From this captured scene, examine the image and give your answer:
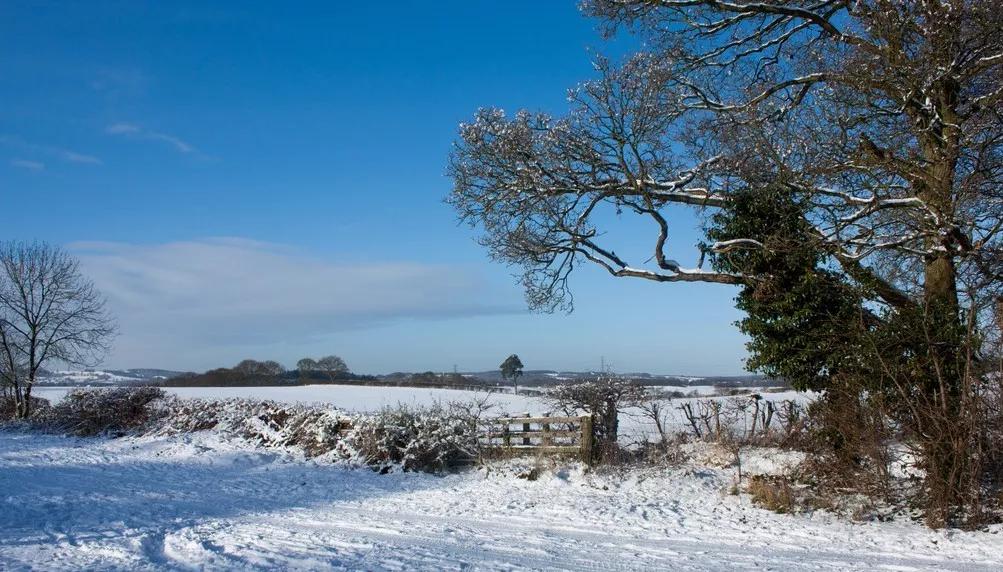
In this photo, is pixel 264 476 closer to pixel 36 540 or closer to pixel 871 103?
pixel 36 540

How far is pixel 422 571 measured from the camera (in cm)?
657

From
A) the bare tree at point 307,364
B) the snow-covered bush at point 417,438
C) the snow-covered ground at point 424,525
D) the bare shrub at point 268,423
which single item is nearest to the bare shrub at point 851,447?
the snow-covered ground at point 424,525

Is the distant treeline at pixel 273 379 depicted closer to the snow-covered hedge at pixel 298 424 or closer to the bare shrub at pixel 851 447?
the snow-covered hedge at pixel 298 424

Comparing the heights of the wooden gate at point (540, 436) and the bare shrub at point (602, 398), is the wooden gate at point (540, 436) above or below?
below

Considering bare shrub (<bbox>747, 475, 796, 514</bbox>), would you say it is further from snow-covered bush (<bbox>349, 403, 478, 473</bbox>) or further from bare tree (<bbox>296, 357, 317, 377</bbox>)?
bare tree (<bbox>296, 357, 317, 377</bbox>)

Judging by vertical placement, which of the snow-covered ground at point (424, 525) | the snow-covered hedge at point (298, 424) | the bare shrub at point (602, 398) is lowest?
the snow-covered ground at point (424, 525)

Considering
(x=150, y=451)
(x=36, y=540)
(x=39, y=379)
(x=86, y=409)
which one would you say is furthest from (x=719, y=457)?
(x=39, y=379)

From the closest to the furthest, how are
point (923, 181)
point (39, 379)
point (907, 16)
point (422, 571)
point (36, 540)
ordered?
1. point (422, 571)
2. point (36, 540)
3. point (907, 16)
4. point (923, 181)
5. point (39, 379)

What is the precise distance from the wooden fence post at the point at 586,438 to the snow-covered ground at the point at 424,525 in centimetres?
48

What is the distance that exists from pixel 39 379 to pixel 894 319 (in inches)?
1235

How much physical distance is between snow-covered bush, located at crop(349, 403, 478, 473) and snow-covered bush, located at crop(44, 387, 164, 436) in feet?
33.6

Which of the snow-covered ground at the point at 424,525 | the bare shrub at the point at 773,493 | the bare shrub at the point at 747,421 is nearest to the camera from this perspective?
the snow-covered ground at the point at 424,525

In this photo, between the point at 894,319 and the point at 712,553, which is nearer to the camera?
the point at 712,553

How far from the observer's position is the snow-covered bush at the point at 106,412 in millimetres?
22281
